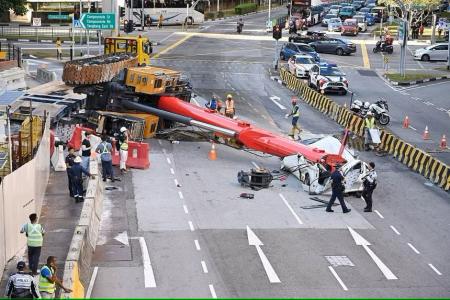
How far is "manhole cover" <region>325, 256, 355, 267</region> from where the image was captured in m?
20.4

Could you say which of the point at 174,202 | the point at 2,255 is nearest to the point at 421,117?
the point at 174,202

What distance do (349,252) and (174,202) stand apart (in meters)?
6.21

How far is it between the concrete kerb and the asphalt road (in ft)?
1.21

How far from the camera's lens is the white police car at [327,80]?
147 feet

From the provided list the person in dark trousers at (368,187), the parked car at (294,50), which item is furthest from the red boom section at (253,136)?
the parked car at (294,50)

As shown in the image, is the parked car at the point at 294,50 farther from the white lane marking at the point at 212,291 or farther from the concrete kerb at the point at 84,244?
the white lane marking at the point at 212,291

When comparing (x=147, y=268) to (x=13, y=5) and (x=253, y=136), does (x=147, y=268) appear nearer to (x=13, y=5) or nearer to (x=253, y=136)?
(x=253, y=136)

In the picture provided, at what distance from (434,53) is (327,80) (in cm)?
2063

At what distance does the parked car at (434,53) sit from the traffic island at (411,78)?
25.2ft

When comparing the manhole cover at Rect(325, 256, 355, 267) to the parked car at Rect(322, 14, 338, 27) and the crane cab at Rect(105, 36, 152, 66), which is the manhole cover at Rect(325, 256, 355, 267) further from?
the parked car at Rect(322, 14, 338, 27)

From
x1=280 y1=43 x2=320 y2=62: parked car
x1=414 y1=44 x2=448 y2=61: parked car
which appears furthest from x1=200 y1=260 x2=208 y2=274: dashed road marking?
x1=414 y1=44 x2=448 y2=61: parked car

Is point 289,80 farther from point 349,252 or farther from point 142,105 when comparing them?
point 349,252

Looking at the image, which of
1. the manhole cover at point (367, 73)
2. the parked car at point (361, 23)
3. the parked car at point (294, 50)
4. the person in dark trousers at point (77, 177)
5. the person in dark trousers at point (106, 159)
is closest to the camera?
the person in dark trousers at point (77, 177)

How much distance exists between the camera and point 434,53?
62375 millimetres
